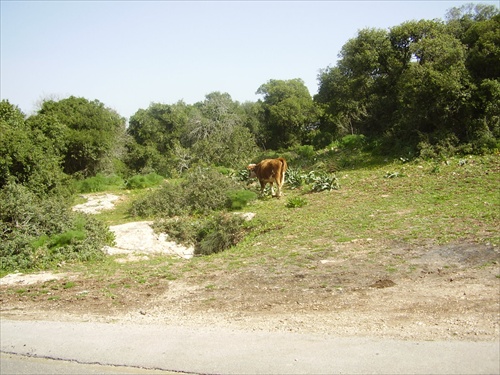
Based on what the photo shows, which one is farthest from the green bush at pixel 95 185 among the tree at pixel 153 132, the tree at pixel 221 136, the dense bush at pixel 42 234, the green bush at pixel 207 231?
the green bush at pixel 207 231

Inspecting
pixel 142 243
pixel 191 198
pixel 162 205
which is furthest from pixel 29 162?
pixel 191 198

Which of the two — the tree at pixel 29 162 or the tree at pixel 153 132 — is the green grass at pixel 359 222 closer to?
the tree at pixel 29 162

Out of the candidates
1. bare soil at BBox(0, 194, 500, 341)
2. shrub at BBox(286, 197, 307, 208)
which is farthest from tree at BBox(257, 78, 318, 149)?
bare soil at BBox(0, 194, 500, 341)

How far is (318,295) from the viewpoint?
23.4 feet

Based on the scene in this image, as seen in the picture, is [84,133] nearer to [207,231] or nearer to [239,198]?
[239,198]

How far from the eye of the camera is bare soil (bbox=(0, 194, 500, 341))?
19.5ft

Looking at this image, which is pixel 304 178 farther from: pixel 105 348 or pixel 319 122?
pixel 319 122

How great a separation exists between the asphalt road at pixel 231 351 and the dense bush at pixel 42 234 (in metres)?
4.01

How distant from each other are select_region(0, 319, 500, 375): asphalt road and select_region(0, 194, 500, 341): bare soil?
28 centimetres

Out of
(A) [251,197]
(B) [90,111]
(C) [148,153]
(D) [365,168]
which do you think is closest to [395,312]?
(A) [251,197]

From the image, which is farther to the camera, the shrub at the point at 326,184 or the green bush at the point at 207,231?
the shrub at the point at 326,184

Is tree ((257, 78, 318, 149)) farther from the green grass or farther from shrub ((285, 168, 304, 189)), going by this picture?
the green grass

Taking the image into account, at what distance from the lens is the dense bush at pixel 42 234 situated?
34.8 feet

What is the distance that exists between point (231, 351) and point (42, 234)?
804cm
